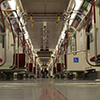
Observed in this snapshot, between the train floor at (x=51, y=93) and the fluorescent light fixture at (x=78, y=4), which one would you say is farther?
the fluorescent light fixture at (x=78, y=4)

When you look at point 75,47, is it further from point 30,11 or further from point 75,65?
point 30,11

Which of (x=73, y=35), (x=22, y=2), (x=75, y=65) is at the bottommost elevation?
(x=75, y=65)

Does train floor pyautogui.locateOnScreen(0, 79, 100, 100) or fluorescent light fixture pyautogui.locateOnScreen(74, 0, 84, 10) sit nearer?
train floor pyautogui.locateOnScreen(0, 79, 100, 100)

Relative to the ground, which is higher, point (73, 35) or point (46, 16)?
point (46, 16)

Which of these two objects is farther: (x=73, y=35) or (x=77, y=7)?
(x=73, y=35)

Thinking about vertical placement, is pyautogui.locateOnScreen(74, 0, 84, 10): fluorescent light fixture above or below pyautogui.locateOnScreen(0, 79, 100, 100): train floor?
above

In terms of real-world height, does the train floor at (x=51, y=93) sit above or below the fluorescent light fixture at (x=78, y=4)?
below

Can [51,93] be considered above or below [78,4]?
below

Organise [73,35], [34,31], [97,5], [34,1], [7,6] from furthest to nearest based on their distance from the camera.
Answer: [34,31]
[73,35]
[34,1]
[7,6]
[97,5]

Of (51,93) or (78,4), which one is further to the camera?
(78,4)

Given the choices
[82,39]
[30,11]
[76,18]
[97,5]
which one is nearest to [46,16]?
[30,11]

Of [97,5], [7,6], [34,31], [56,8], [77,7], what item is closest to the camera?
[97,5]

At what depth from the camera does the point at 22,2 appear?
8.12m

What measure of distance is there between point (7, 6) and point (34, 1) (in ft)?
5.01
